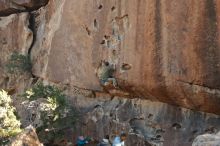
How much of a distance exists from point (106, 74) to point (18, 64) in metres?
5.34

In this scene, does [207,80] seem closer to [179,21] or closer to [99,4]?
[179,21]

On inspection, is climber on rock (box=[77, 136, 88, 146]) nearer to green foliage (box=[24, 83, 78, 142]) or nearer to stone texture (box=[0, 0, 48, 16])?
green foliage (box=[24, 83, 78, 142])

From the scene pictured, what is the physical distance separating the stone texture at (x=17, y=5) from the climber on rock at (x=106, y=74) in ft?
20.2

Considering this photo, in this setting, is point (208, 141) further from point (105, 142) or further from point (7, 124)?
point (105, 142)

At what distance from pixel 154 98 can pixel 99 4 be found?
3.96 metres

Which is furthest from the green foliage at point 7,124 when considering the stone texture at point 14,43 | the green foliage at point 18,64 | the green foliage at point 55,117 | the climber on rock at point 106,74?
the stone texture at point 14,43

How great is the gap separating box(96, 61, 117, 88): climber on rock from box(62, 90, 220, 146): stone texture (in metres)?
0.79

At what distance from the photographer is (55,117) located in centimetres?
1611

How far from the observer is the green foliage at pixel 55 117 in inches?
634

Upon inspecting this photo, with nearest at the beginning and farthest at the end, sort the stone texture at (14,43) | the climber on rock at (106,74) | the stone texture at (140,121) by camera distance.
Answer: the stone texture at (140,121), the climber on rock at (106,74), the stone texture at (14,43)

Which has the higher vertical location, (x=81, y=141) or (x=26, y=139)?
(x=26, y=139)

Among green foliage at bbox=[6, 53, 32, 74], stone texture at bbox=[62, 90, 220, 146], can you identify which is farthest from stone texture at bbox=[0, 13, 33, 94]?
stone texture at bbox=[62, 90, 220, 146]

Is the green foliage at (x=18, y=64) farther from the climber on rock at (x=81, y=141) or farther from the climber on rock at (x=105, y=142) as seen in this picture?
the climber on rock at (x=105, y=142)

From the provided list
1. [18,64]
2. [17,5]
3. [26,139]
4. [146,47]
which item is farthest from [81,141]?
[17,5]
